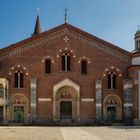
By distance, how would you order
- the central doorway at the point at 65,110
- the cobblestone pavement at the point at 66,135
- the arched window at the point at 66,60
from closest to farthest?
the cobblestone pavement at the point at 66,135 < the central doorway at the point at 65,110 < the arched window at the point at 66,60

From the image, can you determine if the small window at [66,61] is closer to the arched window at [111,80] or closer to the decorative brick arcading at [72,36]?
the decorative brick arcading at [72,36]

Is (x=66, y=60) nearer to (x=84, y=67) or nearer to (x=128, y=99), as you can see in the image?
(x=84, y=67)

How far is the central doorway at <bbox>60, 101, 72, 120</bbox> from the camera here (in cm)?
4078

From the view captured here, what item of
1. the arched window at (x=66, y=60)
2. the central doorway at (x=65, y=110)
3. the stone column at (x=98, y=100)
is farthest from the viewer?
the arched window at (x=66, y=60)

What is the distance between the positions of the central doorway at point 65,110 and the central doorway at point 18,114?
171 inches

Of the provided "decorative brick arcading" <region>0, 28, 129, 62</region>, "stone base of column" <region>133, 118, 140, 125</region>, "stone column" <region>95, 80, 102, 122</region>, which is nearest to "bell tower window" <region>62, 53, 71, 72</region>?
"decorative brick arcading" <region>0, 28, 129, 62</region>

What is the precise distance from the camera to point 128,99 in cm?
4009

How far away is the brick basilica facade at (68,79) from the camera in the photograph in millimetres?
40156

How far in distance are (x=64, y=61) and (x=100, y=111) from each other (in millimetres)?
6910

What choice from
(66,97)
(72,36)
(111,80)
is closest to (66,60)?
(72,36)

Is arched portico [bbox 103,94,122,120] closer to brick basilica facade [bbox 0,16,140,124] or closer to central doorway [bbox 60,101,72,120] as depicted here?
brick basilica facade [bbox 0,16,140,124]

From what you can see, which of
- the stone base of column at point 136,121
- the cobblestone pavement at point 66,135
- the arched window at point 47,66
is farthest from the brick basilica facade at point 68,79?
the cobblestone pavement at point 66,135

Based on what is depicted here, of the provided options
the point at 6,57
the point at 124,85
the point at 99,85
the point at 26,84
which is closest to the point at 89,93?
the point at 99,85

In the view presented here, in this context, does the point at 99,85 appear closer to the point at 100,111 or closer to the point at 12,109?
the point at 100,111
